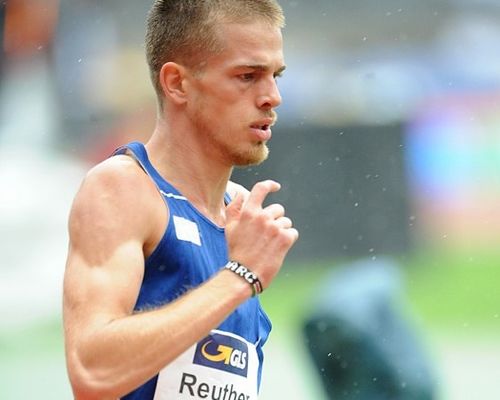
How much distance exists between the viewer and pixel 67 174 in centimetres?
547

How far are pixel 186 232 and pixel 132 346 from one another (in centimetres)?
40

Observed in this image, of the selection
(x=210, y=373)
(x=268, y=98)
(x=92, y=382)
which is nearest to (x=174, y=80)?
(x=268, y=98)

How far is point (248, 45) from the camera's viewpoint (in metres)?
2.59

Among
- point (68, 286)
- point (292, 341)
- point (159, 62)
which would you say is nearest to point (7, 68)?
point (292, 341)

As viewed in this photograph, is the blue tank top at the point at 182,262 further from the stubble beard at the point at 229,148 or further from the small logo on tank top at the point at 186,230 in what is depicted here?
the stubble beard at the point at 229,148

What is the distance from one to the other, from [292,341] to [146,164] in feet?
8.80

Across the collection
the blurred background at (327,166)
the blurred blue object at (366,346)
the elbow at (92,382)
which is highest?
the blurred background at (327,166)

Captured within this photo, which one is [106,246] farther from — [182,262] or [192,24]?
[192,24]

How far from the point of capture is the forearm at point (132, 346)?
2164 mm

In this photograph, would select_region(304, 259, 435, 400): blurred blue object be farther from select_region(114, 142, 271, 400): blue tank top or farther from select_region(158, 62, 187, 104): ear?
select_region(158, 62, 187, 104): ear

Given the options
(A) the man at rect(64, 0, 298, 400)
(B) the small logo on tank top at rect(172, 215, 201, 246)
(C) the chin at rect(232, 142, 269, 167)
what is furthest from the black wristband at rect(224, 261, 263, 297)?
(C) the chin at rect(232, 142, 269, 167)

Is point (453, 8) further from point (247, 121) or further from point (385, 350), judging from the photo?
point (247, 121)

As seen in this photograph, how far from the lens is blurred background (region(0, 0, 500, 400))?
17.4ft

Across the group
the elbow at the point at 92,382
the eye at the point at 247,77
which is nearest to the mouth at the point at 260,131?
the eye at the point at 247,77
